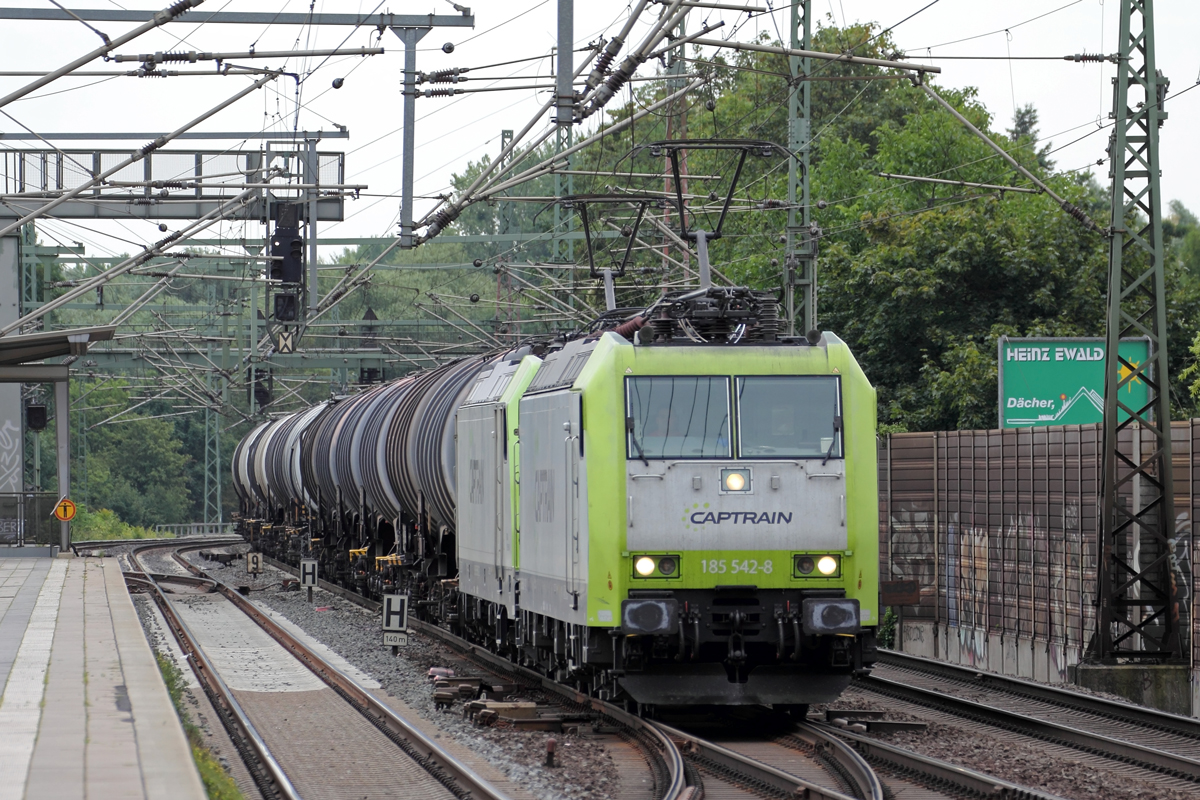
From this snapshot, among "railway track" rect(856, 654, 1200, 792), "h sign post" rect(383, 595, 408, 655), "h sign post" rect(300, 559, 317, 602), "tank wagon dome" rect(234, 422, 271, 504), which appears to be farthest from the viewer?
"tank wagon dome" rect(234, 422, 271, 504)

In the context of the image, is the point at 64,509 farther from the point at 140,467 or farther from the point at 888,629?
the point at 140,467

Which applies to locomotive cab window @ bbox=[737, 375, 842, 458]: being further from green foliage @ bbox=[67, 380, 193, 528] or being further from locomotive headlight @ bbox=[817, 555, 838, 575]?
green foliage @ bbox=[67, 380, 193, 528]

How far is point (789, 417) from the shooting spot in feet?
41.0

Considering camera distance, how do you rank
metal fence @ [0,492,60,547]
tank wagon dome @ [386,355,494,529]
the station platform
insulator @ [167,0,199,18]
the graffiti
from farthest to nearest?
the graffiti → metal fence @ [0,492,60,547] → tank wagon dome @ [386,355,494,529] → insulator @ [167,0,199,18] → the station platform

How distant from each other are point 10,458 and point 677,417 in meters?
29.1

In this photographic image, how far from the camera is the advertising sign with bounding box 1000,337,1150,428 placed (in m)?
22.1

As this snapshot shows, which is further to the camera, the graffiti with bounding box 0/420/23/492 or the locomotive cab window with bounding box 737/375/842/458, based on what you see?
the graffiti with bounding box 0/420/23/492

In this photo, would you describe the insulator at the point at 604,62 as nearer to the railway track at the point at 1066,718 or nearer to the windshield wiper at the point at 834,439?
the windshield wiper at the point at 834,439

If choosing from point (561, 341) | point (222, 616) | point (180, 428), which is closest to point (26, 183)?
point (222, 616)

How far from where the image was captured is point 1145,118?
1689 cm

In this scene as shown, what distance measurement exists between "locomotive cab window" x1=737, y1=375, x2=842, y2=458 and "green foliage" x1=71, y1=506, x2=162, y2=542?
172ft

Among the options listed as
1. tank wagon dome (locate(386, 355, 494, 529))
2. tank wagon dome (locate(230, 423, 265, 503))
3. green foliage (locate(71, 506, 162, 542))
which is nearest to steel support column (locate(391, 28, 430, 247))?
tank wagon dome (locate(386, 355, 494, 529))

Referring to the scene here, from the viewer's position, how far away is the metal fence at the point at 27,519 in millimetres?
34688

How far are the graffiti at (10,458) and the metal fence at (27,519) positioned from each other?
9.45 ft
